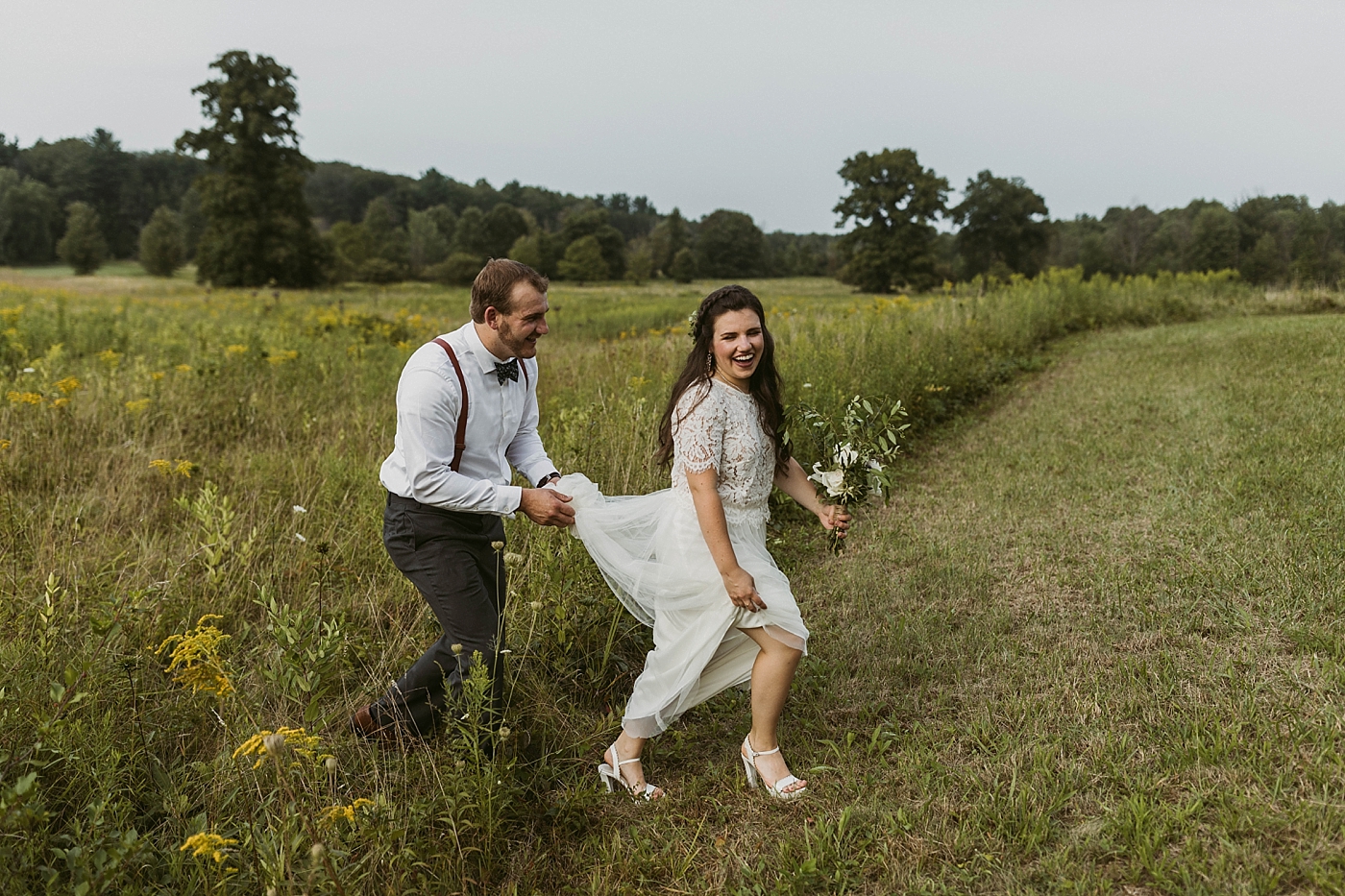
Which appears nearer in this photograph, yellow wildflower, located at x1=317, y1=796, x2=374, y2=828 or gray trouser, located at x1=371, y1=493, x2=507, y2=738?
yellow wildflower, located at x1=317, y1=796, x2=374, y2=828

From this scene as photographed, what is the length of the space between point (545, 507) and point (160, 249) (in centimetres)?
6728

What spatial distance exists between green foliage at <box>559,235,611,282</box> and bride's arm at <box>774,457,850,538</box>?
63711 mm

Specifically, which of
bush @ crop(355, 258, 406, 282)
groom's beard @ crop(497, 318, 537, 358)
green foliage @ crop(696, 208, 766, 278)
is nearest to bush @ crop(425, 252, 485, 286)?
bush @ crop(355, 258, 406, 282)

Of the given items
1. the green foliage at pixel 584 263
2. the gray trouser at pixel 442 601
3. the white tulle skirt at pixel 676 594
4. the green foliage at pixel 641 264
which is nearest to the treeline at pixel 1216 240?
the green foliage at pixel 641 264

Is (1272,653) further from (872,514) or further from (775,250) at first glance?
(775,250)

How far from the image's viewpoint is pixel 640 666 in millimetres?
3963

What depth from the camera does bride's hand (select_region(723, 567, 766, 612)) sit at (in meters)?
2.80

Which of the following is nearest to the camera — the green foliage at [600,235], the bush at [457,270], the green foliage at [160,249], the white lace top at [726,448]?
the white lace top at [726,448]

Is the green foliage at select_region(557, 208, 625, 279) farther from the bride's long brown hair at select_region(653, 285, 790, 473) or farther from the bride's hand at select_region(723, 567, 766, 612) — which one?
the bride's hand at select_region(723, 567, 766, 612)

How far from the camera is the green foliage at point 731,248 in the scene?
259ft

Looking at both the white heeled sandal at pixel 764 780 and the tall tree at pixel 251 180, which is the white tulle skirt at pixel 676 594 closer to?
the white heeled sandal at pixel 764 780

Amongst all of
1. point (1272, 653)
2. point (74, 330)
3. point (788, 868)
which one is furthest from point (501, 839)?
point (74, 330)

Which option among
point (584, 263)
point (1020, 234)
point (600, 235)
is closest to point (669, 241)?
point (600, 235)

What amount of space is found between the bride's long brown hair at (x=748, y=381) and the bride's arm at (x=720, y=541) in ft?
0.98
